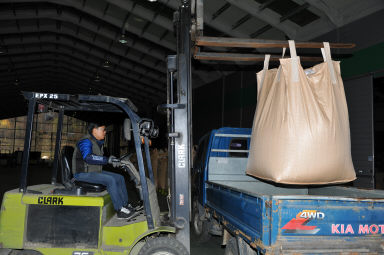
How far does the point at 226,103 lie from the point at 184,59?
41.3ft

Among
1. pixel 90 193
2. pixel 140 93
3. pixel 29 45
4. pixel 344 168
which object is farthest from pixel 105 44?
pixel 344 168

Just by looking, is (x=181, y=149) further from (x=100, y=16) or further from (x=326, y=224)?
(x=100, y=16)

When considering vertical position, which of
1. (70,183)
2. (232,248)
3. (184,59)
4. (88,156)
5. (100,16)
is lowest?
(232,248)

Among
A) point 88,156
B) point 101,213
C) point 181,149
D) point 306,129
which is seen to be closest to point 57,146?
point 88,156

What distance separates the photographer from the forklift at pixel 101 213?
408 cm

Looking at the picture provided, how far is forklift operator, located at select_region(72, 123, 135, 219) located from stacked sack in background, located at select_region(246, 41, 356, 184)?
6.21 feet

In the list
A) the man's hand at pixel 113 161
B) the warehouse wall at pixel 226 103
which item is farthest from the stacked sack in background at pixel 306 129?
the warehouse wall at pixel 226 103

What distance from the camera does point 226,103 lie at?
16812mm

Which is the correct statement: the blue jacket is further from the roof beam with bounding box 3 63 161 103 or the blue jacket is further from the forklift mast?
the roof beam with bounding box 3 63 161 103

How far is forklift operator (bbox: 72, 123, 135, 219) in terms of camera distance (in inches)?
170

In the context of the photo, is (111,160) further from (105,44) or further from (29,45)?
(29,45)

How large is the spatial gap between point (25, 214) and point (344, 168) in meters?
3.57

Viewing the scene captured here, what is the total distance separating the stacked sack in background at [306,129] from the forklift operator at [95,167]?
1.89 m

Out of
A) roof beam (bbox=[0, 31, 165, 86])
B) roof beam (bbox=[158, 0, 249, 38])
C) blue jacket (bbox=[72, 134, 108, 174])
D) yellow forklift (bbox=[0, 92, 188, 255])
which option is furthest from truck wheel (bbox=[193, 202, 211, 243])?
roof beam (bbox=[0, 31, 165, 86])
